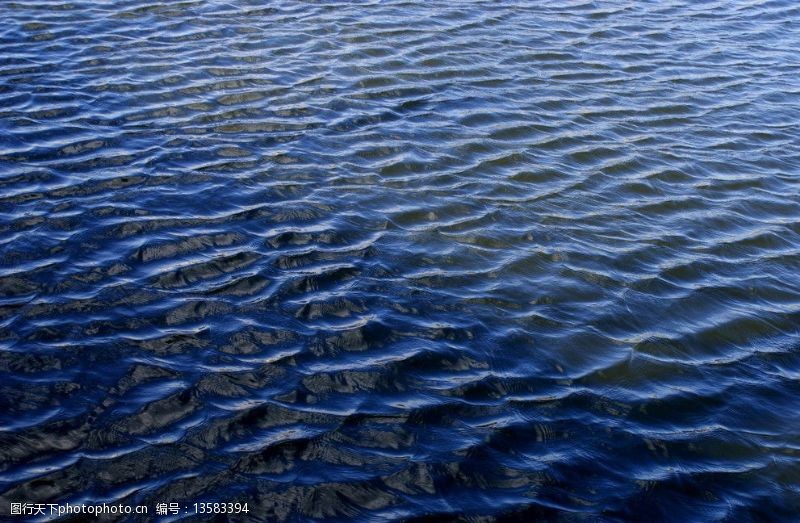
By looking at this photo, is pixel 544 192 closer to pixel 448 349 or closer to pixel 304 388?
pixel 448 349

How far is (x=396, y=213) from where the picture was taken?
27.8 feet

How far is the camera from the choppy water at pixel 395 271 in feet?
18.6

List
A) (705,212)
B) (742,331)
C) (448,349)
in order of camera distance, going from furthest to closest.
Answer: (705,212) → (742,331) → (448,349)

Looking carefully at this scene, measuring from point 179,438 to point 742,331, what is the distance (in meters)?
4.46

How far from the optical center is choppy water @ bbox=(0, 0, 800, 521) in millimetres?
5656

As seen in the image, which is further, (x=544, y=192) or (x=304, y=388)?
(x=544, y=192)

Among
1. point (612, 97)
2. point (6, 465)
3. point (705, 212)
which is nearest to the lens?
point (6, 465)

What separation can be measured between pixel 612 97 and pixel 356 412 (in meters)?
6.60

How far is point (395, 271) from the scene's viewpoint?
299 inches

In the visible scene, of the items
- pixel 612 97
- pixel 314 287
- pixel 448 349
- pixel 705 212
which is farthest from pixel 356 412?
pixel 612 97

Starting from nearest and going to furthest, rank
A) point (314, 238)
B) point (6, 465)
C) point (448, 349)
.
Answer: point (6, 465) → point (448, 349) → point (314, 238)

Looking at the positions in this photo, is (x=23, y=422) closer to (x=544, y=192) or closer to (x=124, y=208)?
(x=124, y=208)

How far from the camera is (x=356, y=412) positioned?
6.04 m

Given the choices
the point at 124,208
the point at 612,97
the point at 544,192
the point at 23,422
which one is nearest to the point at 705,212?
the point at 544,192
